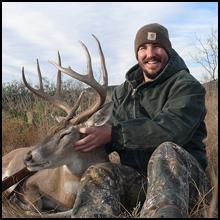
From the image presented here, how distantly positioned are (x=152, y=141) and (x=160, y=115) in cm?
23

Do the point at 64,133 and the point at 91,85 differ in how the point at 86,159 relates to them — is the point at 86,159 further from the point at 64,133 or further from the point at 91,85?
the point at 91,85

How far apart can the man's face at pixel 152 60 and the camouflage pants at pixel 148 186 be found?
0.97 meters

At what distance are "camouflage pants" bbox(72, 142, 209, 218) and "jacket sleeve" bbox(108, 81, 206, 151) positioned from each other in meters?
0.24

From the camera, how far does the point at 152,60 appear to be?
15.9 ft

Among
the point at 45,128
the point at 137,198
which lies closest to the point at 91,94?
the point at 45,128

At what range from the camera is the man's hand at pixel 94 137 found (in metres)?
4.35

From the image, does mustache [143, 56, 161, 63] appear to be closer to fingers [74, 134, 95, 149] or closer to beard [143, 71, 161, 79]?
beard [143, 71, 161, 79]

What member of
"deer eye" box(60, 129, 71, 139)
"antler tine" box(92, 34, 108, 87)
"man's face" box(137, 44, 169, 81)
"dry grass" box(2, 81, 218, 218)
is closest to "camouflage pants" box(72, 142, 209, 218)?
"deer eye" box(60, 129, 71, 139)

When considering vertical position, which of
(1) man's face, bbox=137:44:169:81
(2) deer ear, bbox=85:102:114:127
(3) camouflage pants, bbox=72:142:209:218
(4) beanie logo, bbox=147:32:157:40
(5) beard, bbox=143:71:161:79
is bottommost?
(3) camouflage pants, bbox=72:142:209:218

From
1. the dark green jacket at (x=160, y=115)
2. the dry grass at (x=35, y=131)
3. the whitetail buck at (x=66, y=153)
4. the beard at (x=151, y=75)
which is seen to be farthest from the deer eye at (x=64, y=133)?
the dry grass at (x=35, y=131)

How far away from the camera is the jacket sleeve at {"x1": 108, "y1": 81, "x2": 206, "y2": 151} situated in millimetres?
4156

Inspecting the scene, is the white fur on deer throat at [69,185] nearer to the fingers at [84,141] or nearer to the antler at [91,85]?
the fingers at [84,141]

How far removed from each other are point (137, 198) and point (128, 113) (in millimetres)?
912

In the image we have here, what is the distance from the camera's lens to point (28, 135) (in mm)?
8398
